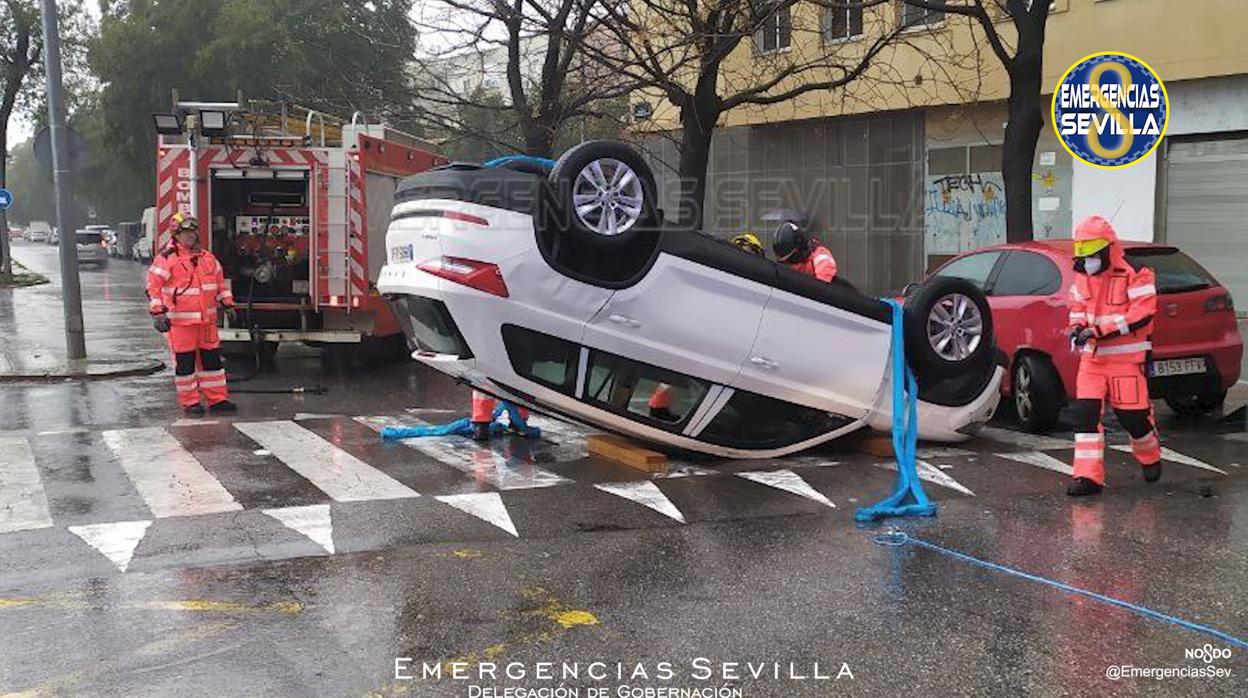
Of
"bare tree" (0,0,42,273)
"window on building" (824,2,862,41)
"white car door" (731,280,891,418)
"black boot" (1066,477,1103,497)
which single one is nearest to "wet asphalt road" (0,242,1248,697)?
"black boot" (1066,477,1103,497)

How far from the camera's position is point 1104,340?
6.56 meters

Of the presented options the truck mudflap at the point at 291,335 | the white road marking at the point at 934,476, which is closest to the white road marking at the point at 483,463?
the white road marking at the point at 934,476

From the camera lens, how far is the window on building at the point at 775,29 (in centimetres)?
1194

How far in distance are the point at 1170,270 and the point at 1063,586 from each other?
4.69 meters

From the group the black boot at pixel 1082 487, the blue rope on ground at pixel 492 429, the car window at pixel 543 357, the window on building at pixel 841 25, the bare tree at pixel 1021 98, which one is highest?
the window on building at pixel 841 25

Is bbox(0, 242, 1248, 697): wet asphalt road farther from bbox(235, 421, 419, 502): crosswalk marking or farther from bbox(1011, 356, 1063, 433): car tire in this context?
bbox(1011, 356, 1063, 433): car tire

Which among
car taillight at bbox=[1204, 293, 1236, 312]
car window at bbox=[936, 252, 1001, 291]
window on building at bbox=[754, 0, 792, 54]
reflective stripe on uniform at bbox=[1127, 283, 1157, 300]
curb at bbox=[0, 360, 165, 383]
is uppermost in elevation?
window on building at bbox=[754, 0, 792, 54]

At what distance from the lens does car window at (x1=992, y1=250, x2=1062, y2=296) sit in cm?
873

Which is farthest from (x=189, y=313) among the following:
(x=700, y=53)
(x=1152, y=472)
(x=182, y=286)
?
(x=1152, y=472)

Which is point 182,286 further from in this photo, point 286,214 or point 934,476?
point 934,476

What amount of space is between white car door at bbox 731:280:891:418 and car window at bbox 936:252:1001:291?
2.45 m

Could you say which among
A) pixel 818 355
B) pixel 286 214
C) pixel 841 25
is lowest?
pixel 818 355

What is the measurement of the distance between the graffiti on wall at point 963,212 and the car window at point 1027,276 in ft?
32.0

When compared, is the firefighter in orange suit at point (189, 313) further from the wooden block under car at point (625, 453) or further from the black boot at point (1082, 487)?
the black boot at point (1082, 487)
